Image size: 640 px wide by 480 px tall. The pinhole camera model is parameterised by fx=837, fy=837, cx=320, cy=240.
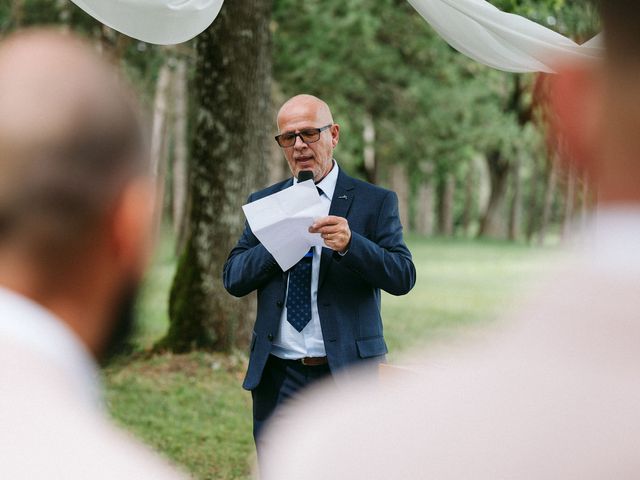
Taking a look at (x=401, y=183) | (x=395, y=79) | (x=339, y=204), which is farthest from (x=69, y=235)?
(x=401, y=183)

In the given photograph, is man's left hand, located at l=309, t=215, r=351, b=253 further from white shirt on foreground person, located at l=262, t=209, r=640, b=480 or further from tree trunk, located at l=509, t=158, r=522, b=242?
tree trunk, located at l=509, t=158, r=522, b=242

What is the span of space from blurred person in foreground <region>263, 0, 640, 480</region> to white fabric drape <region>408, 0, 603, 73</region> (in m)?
3.49

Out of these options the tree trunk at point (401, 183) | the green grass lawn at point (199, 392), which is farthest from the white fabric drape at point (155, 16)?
the tree trunk at point (401, 183)

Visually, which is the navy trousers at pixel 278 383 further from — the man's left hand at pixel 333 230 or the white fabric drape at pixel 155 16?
the white fabric drape at pixel 155 16

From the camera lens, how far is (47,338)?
0.94 m

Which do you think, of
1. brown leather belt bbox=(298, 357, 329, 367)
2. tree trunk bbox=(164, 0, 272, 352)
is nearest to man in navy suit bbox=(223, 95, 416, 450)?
brown leather belt bbox=(298, 357, 329, 367)

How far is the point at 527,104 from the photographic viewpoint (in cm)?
132

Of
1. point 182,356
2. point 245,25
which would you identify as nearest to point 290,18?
point 245,25

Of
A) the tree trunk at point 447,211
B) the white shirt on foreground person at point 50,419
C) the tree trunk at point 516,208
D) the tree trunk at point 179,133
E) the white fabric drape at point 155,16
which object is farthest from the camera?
the tree trunk at point 447,211

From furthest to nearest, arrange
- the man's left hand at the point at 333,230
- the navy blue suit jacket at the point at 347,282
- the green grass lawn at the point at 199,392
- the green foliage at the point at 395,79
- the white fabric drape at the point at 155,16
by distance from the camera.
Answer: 1. the green foliage at the point at 395,79
2. the green grass lawn at the point at 199,392
3. the white fabric drape at the point at 155,16
4. the navy blue suit jacket at the point at 347,282
5. the man's left hand at the point at 333,230

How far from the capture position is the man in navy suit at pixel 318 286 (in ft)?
12.4

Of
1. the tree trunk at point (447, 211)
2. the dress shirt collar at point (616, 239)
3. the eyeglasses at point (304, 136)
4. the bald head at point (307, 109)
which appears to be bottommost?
the tree trunk at point (447, 211)

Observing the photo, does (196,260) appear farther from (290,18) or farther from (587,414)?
(290,18)

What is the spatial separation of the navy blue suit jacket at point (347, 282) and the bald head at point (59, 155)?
262 cm
